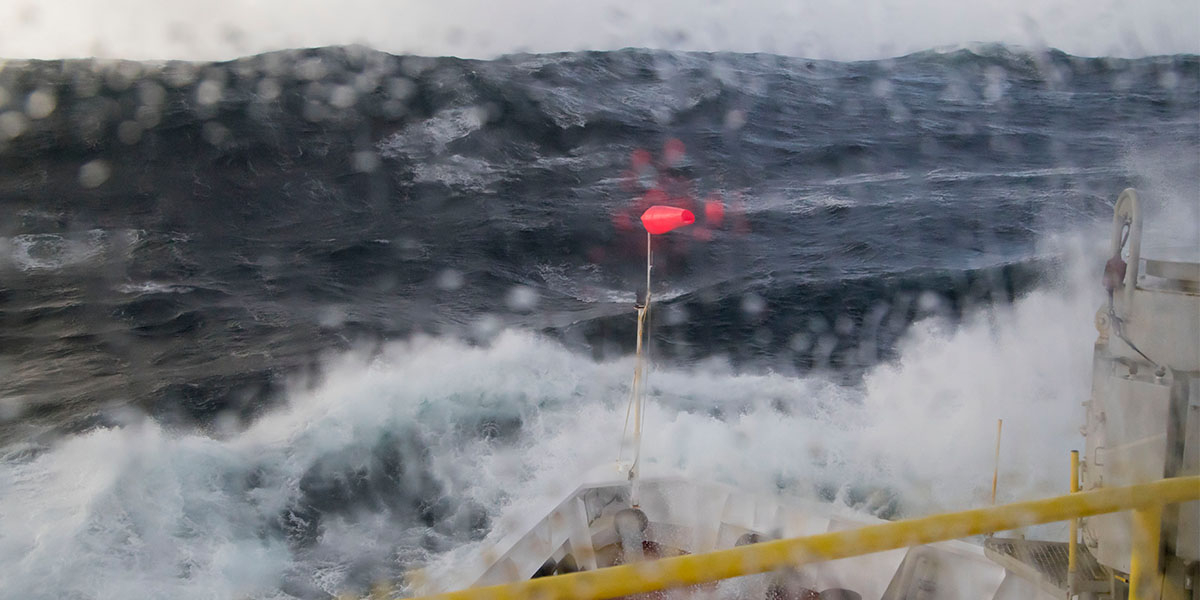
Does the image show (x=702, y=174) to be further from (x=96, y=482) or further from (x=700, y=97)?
(x=96, y=482)

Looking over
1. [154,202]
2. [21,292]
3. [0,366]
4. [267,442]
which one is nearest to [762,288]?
[267,442]

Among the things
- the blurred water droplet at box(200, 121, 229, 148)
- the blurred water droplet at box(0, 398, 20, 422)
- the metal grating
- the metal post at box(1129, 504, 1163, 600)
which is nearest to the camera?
the metal post at box(1129, 504, 1163, 600)

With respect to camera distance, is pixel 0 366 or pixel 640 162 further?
pixel 640 162

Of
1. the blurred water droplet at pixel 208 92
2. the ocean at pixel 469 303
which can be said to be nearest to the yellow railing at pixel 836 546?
the ocean at pixel 469 303

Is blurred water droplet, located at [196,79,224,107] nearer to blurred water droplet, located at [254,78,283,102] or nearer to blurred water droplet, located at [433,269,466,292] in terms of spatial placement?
blurred water droplet, located at [254,78,283,102]

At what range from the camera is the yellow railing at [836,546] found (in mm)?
927

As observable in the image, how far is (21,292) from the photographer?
454 inches

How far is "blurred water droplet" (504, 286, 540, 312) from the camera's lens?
10.2m

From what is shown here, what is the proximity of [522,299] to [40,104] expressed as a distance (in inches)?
755

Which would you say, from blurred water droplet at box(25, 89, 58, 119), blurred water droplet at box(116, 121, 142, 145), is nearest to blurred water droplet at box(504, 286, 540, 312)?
blurred water droplet at box(116, 121, 142, 145)

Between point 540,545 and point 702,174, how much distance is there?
16.4 meters

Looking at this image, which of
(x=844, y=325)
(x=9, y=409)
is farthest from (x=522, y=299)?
(x=9, y=409)

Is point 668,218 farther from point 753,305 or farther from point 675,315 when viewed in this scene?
point 753,305

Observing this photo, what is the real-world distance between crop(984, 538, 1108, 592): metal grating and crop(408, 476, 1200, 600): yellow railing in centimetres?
75
